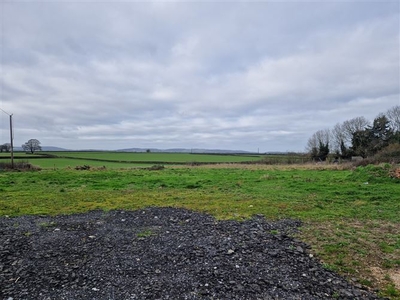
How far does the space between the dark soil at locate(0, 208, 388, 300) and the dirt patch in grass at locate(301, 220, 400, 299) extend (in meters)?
0.41

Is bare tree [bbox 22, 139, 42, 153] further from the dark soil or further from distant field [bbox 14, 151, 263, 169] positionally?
the dark soil

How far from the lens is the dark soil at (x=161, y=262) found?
201 inches

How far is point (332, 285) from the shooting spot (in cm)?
533

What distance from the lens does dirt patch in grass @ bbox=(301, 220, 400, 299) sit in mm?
5598

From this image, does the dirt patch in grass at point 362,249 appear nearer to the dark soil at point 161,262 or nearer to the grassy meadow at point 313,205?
the grassy meadow at point 313,205

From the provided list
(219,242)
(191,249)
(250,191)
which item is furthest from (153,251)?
(250,191)

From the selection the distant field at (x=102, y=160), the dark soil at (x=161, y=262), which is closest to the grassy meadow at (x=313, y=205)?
the dark soil at (x=161, y=262)

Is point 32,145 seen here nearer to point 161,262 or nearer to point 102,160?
point 102,160

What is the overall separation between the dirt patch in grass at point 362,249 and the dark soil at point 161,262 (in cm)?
41

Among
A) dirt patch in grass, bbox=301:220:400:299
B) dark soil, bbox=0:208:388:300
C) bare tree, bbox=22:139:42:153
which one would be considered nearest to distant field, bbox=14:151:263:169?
bare tree, bbox=22:139:42:153

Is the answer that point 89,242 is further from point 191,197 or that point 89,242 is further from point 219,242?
point 191,197

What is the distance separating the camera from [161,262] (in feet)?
20.7

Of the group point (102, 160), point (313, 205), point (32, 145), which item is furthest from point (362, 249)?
point (32, 145)

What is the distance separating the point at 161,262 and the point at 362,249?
5.44 m
